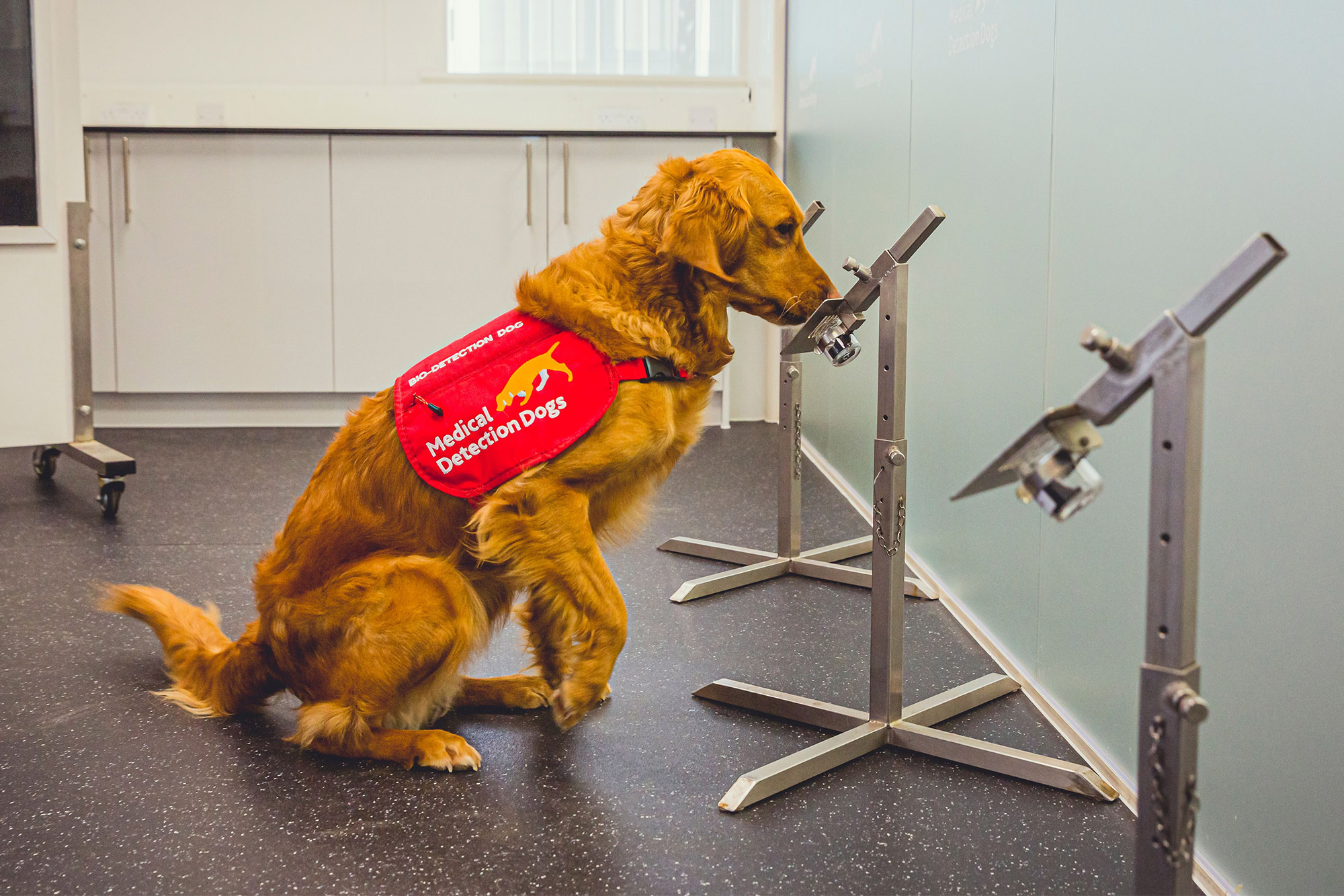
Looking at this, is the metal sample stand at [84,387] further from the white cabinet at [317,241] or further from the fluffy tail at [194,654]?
the fluffy tail at [194,654]

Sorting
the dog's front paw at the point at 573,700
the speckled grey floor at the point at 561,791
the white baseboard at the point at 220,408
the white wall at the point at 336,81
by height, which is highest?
the white wall at the point at 336,81

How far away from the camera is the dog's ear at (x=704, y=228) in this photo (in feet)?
5.67

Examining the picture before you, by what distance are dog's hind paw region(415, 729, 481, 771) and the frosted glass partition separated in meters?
0.98

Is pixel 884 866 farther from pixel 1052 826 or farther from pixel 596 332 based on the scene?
pixel 596 332

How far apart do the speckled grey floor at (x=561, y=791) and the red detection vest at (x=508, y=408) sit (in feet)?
1.59

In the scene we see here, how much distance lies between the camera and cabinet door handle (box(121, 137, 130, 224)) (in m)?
4.70

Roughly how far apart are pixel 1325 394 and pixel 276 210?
446 centimetres

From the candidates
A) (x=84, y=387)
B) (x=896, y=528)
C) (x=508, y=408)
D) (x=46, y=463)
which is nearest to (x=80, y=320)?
(x=84, y=387)

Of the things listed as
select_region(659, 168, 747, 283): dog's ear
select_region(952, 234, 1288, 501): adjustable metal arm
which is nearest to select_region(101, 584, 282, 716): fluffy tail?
select_region(659, 168, 747, 283): dog's ear

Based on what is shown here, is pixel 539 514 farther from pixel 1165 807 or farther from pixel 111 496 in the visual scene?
pixel 111 496

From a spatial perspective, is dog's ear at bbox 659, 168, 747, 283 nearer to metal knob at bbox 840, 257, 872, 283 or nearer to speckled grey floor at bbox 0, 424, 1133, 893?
metal knob at bbox 840, 257, 872, 283

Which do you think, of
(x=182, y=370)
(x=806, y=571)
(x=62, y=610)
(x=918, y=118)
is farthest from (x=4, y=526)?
(x=918, y=118)

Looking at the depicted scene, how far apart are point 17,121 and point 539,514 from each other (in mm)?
2620

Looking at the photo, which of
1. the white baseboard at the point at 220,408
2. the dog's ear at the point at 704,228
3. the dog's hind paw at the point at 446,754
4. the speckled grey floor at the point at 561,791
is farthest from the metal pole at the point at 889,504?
the white baseboard at the point at 220,408
